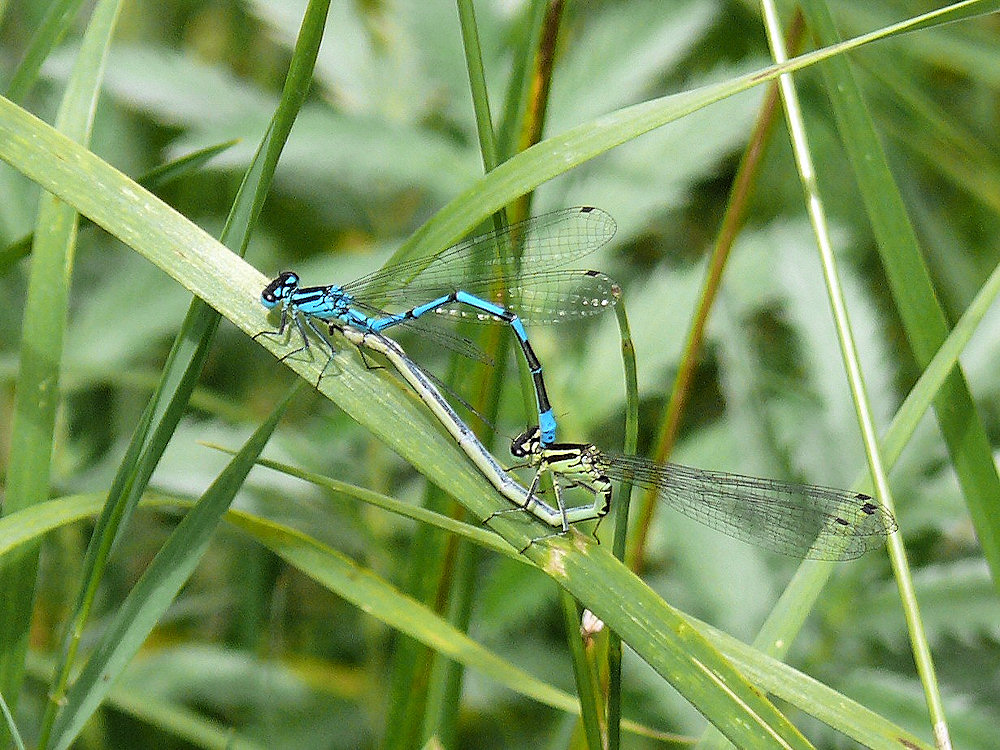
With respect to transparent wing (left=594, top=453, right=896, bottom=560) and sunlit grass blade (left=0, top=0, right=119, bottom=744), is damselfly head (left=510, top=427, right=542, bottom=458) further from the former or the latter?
sunlit grass blade (left=0, top=0, right=119, bottom=744)

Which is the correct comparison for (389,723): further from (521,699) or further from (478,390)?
(521,699)

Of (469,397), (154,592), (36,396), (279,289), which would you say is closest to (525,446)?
(469,397)

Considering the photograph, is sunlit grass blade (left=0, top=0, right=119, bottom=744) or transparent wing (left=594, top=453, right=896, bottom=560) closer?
sunlit grass blade (left=0, top=0, right=119, bottom=744)

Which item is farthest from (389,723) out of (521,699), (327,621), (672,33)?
(672,33)

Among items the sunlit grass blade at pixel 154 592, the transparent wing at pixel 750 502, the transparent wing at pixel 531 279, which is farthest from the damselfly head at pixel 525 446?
the sunlit grass blade at pixel 154 592

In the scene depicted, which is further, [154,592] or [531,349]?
[531,349]

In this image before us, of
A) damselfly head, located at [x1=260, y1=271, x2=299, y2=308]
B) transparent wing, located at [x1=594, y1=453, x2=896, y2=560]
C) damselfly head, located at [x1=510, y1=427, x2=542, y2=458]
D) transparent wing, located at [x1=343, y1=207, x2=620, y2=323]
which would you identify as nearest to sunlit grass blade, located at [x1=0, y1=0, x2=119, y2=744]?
damselfly head, located at [x1=260, y1=271, x2=299, y2=308]

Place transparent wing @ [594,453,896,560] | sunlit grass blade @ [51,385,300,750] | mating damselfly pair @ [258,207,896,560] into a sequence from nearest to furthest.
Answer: sunlit grass blade @ [51,385,300,750] → mating damselfly pair @ [258,207,896,560] → transparent wing @ [594,453,896,560]

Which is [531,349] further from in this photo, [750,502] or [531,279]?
[750,502]
